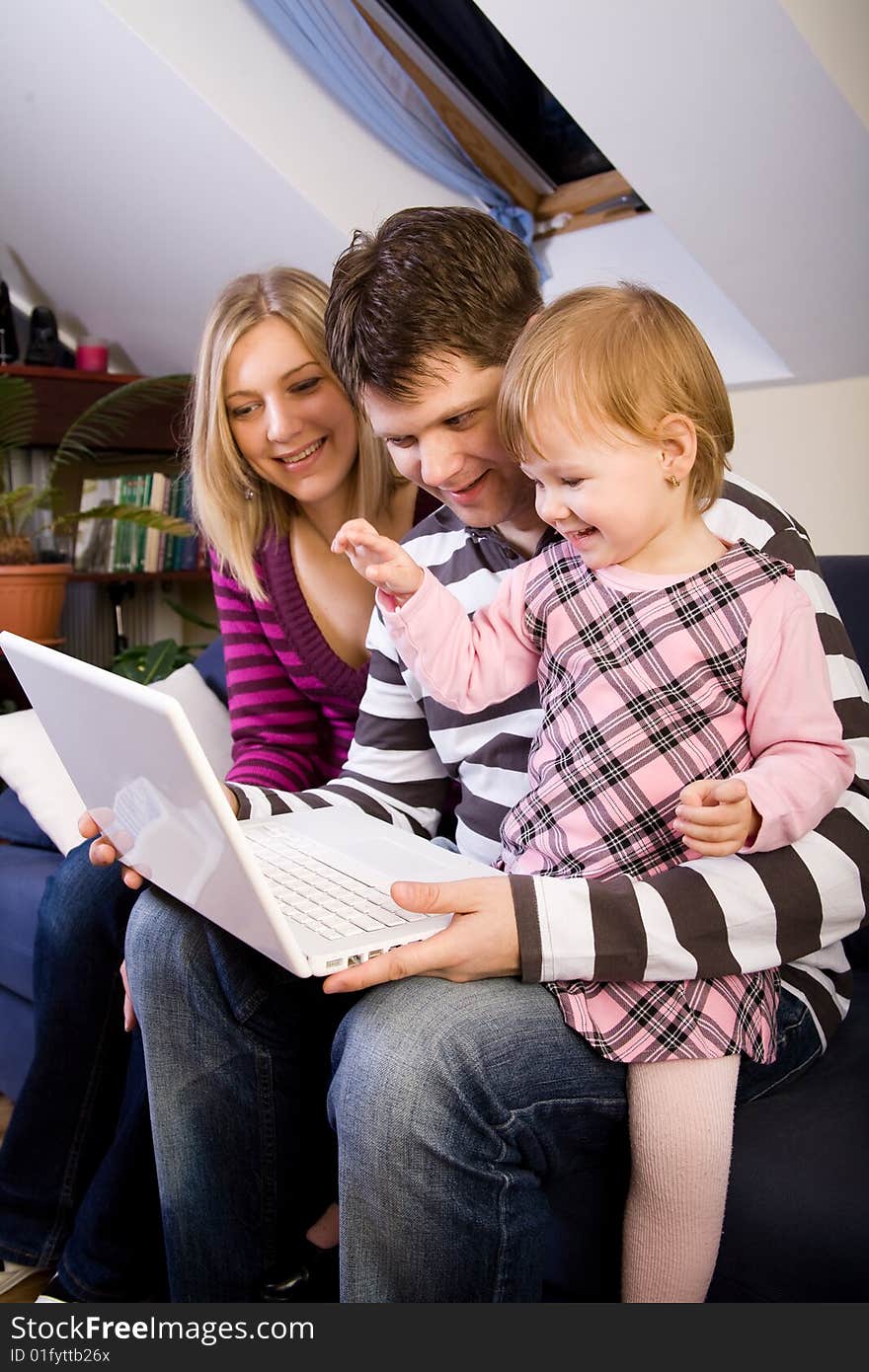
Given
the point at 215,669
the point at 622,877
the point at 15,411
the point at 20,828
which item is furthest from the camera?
the point at 15,411

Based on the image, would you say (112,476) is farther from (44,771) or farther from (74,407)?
(44,771)

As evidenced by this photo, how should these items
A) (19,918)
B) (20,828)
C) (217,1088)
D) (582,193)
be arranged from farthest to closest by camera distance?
(582,193)
(20,828)
(19,918)
(217,1088)

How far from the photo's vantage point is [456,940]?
95cm

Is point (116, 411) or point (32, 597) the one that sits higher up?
point (116, 411)

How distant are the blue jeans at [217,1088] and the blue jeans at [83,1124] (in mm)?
216

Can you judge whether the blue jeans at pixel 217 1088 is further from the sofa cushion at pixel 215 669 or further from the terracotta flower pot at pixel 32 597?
the terracotta flower pot at pixel 32 597

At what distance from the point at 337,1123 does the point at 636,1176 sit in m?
0.25

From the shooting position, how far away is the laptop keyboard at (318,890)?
99 centimetres

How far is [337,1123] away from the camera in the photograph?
3.18 ft

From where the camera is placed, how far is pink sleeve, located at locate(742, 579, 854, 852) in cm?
92

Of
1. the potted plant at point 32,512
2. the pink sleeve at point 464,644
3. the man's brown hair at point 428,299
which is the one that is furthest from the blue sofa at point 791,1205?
the potted plant at point 32,512

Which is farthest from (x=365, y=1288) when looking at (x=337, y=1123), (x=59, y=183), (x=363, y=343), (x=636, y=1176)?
(x=59, y=183)

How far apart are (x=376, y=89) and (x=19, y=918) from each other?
2.00 meters

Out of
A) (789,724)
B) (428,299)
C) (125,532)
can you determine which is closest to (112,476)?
(125,532)
